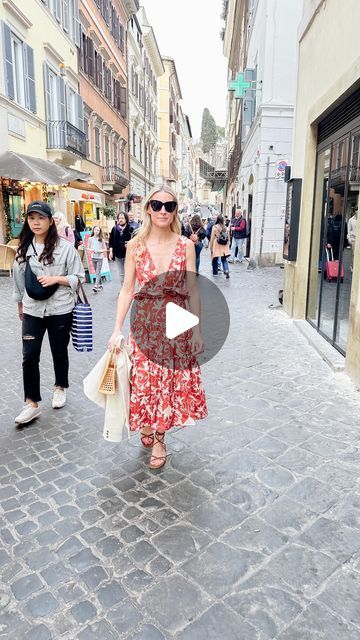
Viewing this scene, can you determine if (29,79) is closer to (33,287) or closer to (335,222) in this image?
(335,222)

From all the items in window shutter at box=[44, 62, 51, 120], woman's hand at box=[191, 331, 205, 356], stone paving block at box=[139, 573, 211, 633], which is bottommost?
stone paving block at box=[139, 573, 211, 633]

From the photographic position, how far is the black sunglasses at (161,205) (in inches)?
116

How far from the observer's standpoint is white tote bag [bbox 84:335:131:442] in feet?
9.92

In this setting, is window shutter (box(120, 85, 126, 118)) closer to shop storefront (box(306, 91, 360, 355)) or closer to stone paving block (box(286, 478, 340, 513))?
shop storefront (box(306, 91, 360, 355))

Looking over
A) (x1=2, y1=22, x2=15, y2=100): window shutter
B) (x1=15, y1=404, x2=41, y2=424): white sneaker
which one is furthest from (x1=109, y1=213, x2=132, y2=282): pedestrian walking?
(x1=15, y1=404, x2=41, y2=424): white sneaker

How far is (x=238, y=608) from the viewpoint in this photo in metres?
2.06

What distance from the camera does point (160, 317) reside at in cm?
302

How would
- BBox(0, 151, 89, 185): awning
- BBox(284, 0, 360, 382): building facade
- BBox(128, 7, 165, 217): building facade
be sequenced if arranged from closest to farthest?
BBox(284, 0, 360, 382): building facade, BBox(0, 151, 89, 185): awning, BBox(128, 7, 165, 217): building facade

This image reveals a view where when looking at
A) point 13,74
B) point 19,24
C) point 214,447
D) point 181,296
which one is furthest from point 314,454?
point 19,24

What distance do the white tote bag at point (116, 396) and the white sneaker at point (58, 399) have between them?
50.7 inches

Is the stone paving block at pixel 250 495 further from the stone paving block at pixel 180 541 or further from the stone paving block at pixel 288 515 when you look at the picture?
the stone paving block at pixel 180 541

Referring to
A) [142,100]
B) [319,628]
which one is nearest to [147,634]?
[319,628]

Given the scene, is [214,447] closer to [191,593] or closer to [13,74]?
[191,593]

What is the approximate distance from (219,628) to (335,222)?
5.47 m
